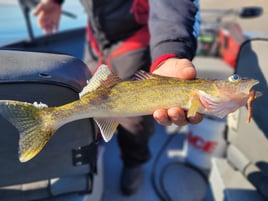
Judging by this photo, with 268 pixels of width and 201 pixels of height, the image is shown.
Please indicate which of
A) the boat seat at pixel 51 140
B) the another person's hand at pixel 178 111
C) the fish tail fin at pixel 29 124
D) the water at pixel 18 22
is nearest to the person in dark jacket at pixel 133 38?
the another person's hand at pixel 178 111

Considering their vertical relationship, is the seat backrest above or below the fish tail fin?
below

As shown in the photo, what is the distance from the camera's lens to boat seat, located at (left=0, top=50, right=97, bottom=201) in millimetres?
1103

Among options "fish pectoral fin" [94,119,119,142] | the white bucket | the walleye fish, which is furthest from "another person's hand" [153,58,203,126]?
the white bucket

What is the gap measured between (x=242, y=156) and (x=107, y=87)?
33.7 inches

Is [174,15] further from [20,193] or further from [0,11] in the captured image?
[0,11]

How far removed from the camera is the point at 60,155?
4.23ft

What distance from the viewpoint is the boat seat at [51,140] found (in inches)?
43.4

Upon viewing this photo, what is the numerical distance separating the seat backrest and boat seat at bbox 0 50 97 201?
71cm

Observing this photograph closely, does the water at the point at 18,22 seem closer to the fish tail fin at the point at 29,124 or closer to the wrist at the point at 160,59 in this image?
the wrist at the point at 160,59

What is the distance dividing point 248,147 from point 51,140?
917 mm

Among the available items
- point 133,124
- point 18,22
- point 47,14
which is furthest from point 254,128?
point 18,22

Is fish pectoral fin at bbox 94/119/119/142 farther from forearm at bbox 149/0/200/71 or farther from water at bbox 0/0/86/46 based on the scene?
water at bbox 0/0/86/46

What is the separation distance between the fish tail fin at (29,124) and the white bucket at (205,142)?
1.37m

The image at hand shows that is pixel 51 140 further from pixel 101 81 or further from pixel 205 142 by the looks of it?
pixel 205 142
